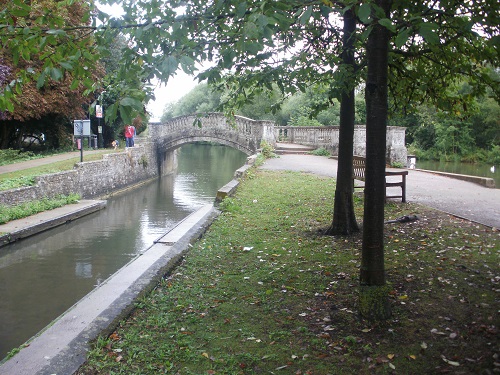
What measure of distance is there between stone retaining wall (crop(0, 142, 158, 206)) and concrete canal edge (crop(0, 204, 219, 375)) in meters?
8.14

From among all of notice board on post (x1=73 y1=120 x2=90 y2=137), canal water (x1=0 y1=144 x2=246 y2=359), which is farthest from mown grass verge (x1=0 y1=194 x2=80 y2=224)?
notice board on post (x1=73 y1=120 x2=90 y2=137)

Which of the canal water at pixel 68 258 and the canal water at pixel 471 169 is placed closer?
the canal water at pixel 68 258

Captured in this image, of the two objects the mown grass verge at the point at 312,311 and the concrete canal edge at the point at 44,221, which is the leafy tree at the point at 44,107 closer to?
the concrete canal edge at the point at 44,221

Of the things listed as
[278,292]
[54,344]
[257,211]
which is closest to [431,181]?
[257,211]

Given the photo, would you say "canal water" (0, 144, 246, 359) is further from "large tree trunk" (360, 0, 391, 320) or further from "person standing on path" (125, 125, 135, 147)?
"person standing on path" (125, 125, 135, 147)

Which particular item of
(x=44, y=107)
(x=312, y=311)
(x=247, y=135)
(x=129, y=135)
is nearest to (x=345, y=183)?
(x=312, y=311)

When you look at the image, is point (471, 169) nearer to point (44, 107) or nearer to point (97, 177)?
point (97, 177)

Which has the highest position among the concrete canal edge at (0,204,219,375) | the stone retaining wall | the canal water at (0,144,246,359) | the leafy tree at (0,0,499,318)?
the leafy tree at (0,0,499,318)

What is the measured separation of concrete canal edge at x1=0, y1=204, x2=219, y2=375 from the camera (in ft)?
12.3

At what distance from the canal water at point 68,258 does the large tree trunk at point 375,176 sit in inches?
176

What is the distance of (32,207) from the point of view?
13.6 meters

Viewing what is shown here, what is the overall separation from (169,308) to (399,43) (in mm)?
3466

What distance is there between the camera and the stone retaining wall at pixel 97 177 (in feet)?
46.4

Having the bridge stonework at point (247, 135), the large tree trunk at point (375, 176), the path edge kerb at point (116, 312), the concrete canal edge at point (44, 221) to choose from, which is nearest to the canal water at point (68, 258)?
the concrete canal edge at point (44, 221)
